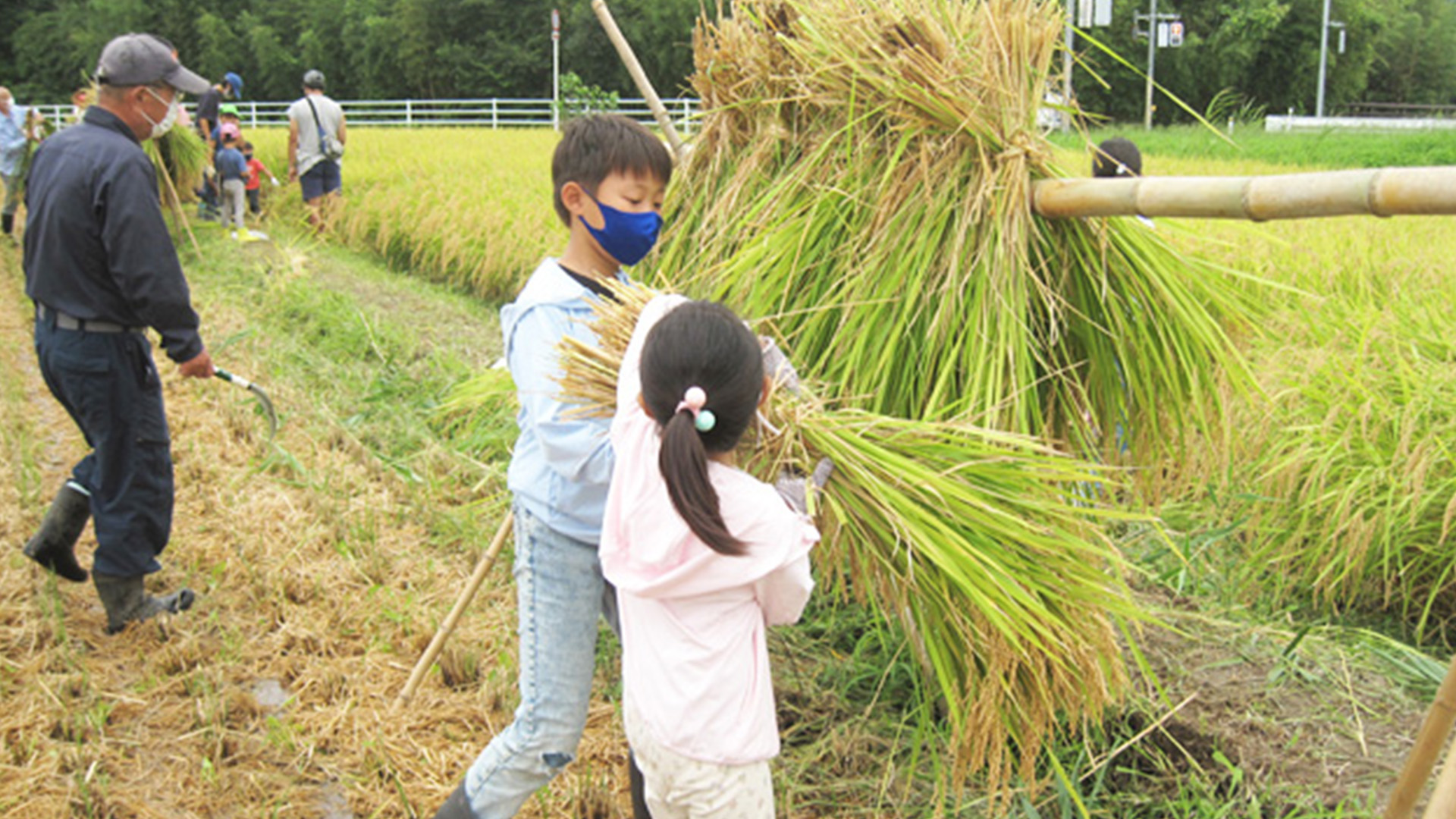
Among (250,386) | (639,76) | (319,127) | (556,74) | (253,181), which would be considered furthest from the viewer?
(556,74)

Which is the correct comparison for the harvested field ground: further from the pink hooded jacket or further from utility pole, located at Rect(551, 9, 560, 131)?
utility pole, located at Rect(551, 9, 560, 131)

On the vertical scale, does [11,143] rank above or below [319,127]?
below

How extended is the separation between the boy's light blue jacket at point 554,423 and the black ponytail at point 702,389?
0.28m

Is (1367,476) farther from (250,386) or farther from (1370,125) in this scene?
(1370,125)

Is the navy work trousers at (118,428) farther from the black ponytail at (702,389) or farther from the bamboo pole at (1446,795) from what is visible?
the bamboo pole at (1446,795)

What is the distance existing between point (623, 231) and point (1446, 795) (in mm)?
1418

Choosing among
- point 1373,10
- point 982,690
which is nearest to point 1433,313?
point 982,690

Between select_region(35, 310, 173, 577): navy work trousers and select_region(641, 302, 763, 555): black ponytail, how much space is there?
6.76 ft

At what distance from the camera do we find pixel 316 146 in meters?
9.78

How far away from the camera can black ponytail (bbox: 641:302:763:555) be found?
1446mm

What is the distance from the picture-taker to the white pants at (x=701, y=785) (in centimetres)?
158

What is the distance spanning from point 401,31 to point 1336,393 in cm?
4326

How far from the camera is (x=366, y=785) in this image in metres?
2.40

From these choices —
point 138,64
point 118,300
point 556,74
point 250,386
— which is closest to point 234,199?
point 556,74
